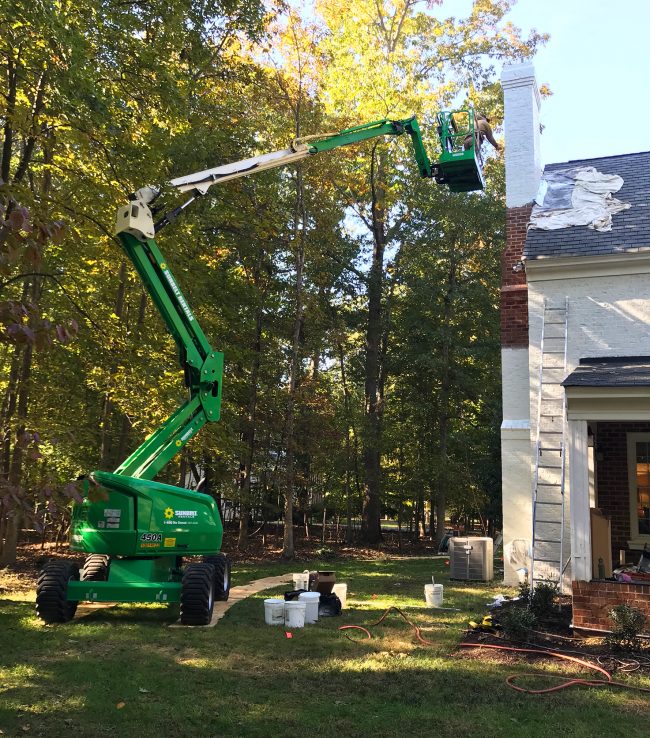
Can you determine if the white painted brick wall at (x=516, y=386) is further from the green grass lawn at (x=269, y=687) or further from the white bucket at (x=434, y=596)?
the green grass lawn at (x=269, y=687)

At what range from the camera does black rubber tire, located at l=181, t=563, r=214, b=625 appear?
28.3ft

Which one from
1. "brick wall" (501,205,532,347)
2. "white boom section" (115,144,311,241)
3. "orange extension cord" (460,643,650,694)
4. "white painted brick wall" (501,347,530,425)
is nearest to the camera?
"orange extension cord" (460,643,650,694)

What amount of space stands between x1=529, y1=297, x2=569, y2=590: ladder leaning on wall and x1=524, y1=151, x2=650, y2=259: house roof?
984 mm

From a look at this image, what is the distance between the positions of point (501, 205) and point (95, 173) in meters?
15.9

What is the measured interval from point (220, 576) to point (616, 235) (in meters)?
9.23

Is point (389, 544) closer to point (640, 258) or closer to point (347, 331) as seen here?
point (347, 331)

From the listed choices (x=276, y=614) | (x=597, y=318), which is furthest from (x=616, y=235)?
(x=276, y=614)

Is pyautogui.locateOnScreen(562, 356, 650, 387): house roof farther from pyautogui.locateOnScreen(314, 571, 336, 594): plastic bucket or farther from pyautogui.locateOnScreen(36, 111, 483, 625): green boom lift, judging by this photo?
pyautogui.locateOnScreen(36, 111, 483, 625): green boom lift

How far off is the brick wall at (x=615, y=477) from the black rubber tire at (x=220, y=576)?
665 cm

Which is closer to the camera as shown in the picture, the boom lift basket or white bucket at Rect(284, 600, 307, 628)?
white bucket at Rect(284, 600, 307, 628)

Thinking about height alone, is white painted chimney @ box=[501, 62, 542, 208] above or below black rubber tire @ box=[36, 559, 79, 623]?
above

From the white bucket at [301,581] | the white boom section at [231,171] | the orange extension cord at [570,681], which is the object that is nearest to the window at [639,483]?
the orange extension cord at [570,681]

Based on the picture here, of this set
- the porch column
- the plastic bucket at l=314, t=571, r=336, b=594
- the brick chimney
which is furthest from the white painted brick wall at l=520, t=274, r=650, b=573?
the plastic bucket at l=314, t=571, r=336, b=594

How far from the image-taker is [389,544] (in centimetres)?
2327
